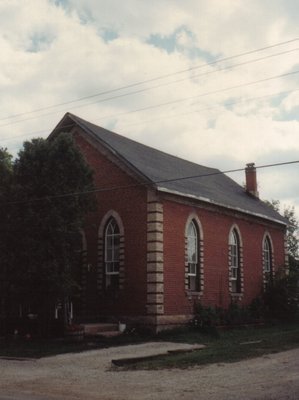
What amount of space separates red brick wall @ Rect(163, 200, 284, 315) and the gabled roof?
65 centimetres

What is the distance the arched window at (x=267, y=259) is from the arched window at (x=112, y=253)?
10.7 m

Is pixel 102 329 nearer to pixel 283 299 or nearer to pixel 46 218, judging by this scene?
pixel 46 218

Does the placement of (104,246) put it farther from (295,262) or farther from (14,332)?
(295,262)

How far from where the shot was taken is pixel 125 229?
75.5ft

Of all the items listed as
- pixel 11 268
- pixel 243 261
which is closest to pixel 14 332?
pixel 11 268

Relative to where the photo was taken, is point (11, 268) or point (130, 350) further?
point (11, 268)

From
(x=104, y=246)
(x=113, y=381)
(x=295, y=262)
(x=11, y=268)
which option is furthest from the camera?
(x=295, y=262)

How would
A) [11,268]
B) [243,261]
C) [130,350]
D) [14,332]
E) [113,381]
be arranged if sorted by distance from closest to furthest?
[113,381]
[130,350]
[11,268]
[14,332]
[243,261]

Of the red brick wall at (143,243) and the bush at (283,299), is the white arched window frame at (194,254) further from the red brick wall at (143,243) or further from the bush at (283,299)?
the bush at (283,299)

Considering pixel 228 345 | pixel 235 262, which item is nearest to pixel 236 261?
pixel 235 262

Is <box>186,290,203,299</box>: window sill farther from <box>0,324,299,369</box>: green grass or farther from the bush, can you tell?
the bush

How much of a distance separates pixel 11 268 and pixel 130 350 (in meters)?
4.99

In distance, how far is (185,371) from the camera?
43.4 feet

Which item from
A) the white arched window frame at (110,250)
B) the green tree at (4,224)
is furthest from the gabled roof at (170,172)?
the green tree at (4,224)
